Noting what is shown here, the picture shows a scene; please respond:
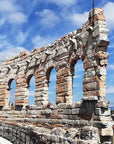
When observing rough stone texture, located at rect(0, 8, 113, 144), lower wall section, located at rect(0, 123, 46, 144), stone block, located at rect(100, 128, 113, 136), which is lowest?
lower wall section, located at rect(0, 123, 46, 144)

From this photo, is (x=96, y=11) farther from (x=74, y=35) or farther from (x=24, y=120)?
(x=24, y=120)

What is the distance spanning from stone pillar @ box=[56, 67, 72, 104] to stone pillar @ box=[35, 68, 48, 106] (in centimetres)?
133

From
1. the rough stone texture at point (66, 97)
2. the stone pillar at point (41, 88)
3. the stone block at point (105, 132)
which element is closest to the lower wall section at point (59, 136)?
the rough stone texture at point (66, 97)

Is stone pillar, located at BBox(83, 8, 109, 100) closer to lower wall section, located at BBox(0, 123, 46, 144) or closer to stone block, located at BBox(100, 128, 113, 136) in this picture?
stone block, located at BBox(100, 128, 113, 136)

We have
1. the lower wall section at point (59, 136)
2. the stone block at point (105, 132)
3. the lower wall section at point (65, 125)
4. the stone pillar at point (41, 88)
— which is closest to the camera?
the lower wall section at point (59, 136)

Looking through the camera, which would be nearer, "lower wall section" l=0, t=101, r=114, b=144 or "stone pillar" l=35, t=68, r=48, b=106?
"lower wall section" l=0, t=101, r=114, b=144

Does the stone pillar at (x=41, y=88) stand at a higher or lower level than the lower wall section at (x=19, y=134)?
higher

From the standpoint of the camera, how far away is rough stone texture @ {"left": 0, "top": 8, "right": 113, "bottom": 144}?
7.65 m

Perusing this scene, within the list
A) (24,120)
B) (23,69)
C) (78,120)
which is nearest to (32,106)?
(24,120)

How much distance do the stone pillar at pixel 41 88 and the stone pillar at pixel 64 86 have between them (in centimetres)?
133

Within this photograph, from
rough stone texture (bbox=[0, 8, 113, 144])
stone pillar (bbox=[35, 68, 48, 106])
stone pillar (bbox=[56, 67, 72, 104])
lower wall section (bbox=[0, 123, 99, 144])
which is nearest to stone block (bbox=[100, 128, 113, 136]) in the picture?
rough stone texture (bbox=[0, 8, 113, 144])

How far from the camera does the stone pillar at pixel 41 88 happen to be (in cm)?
1216

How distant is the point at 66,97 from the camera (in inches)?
409

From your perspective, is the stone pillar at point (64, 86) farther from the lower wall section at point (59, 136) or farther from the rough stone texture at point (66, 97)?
the lower wall section at point (59, 136)
